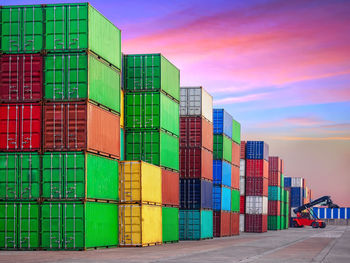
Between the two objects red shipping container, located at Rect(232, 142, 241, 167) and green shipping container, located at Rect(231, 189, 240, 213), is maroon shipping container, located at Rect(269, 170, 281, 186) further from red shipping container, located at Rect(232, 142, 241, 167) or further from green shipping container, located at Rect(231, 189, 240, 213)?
green shipping container, located at Rect(231, 189, 240, 213)

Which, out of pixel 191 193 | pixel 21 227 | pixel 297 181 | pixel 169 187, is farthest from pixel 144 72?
pixel 297 181

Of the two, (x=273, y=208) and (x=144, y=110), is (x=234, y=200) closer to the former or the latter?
(x=144, y=110)

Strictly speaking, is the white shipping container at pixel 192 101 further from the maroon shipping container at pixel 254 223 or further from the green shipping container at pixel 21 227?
the maroon shipping container at pixel 254 223

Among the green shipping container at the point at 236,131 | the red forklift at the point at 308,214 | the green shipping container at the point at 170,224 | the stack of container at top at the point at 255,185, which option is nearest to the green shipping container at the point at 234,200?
the green shipping container at the point at 236,131

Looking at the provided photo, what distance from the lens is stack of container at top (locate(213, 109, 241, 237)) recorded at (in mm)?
64125

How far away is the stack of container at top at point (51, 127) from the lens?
113 feet

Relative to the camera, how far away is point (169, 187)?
46.5m

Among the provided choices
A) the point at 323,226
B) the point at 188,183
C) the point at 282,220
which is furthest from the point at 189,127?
the point at 323,226

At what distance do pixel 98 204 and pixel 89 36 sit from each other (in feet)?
29.1

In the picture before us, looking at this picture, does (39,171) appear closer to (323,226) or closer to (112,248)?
(112,248)

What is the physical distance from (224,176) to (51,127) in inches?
1295

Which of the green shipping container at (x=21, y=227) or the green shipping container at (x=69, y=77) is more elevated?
the green shipping container at (x=69, y=77)

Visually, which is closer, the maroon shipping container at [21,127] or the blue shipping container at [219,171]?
the maroon shipping container at [21,127]

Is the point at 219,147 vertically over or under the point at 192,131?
under
